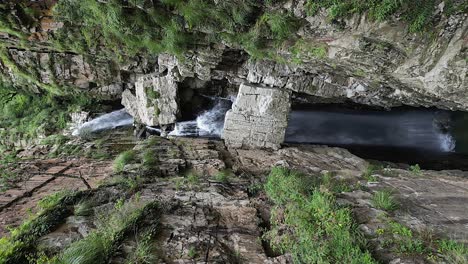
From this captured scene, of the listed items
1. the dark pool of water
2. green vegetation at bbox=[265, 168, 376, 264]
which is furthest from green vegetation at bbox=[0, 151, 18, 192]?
the dark pool of water

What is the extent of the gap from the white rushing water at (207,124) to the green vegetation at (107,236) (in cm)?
628

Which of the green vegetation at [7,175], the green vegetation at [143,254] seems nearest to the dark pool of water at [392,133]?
the green vegetation at [143,254]

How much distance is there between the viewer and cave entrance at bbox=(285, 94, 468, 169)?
11.2 meters

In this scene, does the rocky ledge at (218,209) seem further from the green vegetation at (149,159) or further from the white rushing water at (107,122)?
the white rushing water at (107,122)

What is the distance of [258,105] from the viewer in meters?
10.2

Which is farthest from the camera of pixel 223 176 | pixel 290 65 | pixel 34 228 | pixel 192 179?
pixel 290 65

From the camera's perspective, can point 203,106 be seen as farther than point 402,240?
Yes

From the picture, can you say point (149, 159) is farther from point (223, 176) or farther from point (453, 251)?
point (453, 251)

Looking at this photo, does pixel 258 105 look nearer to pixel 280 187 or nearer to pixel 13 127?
pixel 280 187

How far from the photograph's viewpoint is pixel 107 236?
200 inches

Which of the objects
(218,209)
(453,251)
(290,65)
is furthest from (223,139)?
(453,251)

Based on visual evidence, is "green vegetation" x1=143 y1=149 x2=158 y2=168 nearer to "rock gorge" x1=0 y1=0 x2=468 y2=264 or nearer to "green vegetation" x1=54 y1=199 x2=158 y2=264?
"rock gorge" x1=0 y1=0 x2=468 y2=264

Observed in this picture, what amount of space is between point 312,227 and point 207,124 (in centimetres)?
825

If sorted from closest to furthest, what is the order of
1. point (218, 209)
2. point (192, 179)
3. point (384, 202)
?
point (384, 202), point (218, 209), point (192, 179)
